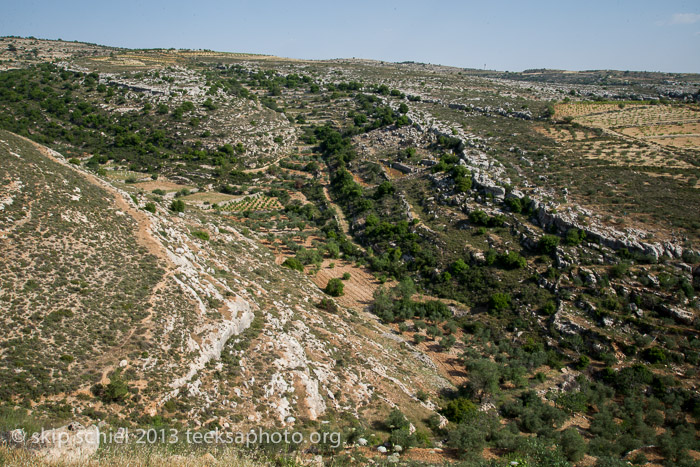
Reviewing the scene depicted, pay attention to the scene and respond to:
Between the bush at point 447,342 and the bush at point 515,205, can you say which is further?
the bush at point 515,205

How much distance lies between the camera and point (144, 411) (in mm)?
13281

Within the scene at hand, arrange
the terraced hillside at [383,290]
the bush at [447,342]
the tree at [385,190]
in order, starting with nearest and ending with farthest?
the terraced hillside at [383,290] < the bush at [447,342] < the tree at [385,190]

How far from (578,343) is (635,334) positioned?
3.43 metres

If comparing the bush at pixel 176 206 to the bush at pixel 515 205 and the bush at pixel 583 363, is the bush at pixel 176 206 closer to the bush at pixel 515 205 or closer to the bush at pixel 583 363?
the bush at pixel 515 205

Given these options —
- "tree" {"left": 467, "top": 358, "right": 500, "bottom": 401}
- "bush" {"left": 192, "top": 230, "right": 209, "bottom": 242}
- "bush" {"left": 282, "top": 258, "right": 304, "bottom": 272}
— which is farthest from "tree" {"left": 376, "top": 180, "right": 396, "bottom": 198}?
"tree" {"left": 467, "top": 358, "right": 500, "bottom": 401}

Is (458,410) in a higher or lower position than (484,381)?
lower

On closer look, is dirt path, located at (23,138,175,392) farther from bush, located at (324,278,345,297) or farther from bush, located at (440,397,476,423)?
bush, located at (440,397,476,423)

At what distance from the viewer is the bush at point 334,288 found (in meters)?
30.9

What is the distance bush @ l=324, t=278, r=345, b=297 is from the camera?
101 ft

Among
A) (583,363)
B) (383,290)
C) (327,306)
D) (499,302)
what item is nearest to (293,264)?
(327,306)

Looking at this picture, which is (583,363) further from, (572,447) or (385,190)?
(385,190)

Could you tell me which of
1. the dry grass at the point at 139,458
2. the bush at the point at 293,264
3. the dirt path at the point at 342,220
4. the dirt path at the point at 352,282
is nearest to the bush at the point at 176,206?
the bush at the point at 293,264

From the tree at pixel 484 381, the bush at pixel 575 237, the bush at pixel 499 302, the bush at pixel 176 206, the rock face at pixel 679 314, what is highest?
the bush at pixel 176 206

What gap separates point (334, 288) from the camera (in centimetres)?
3089
